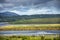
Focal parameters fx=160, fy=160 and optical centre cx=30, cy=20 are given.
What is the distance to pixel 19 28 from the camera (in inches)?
97.9

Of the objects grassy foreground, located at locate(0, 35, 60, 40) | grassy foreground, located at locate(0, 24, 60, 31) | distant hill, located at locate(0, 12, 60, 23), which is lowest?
grassy foreground, located at locate(0, 35, 60, 40)

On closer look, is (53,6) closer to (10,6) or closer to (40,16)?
(40,16)

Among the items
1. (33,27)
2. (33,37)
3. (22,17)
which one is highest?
(22,17)

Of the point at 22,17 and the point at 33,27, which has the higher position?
the point at 22,17

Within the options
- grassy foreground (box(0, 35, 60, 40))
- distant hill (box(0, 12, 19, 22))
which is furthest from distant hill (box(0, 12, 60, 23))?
grassy foreground (box(0, 35, 60, 40))

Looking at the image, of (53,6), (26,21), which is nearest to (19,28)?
(26,21)

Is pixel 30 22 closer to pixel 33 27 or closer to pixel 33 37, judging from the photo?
pixel 33 27

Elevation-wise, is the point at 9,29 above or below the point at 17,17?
below

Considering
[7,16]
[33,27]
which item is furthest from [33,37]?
[7,16]

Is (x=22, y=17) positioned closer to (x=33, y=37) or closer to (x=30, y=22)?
(x=30, y=22)

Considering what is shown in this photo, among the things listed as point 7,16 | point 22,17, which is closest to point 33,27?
point 22,17

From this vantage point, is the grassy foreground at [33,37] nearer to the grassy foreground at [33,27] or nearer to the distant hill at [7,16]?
the grassy foreground at [33,27]

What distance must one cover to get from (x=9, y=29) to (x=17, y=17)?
0.73 feet

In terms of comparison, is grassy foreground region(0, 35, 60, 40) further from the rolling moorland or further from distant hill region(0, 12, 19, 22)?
distant hill region(0, 12, 19, 22)
